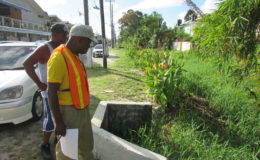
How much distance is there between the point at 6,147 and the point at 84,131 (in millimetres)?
1652

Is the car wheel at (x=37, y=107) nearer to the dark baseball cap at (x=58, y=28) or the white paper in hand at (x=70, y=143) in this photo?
the dark baseball cap at (x=58, y=28)

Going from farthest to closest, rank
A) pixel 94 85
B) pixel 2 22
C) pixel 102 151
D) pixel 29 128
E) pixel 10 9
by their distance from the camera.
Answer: pixel 10 9, pixel 2 22, pixel 94 85, pixel 29 128, pixel 102 151

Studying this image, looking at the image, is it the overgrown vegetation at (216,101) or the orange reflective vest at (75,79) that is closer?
the orange reflective vest at (75,79)

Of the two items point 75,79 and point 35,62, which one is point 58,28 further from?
point 75,79

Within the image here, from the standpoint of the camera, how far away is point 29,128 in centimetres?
288

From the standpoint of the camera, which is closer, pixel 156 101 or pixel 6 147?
pixel 6 147

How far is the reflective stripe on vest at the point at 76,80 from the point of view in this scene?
136 cm

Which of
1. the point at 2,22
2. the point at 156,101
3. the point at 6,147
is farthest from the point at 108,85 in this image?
the point at 2,22

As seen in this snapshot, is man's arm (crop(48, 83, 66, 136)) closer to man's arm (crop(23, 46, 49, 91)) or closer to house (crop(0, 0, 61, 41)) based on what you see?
man's arm (crop(23, 46, 49, 91))

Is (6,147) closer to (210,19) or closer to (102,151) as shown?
(102,151)

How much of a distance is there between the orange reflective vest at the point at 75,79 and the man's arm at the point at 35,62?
2.65 ft

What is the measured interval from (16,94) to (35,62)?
3.25 ft

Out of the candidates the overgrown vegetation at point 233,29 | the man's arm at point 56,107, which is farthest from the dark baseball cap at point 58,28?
the overgrown vegetation at point 233,29

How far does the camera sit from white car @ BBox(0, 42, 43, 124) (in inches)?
99.1
